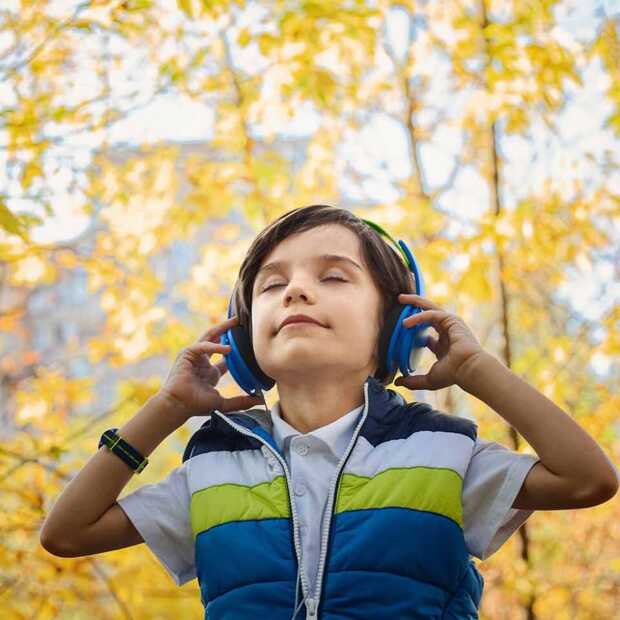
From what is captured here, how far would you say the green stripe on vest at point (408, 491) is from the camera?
1045mm

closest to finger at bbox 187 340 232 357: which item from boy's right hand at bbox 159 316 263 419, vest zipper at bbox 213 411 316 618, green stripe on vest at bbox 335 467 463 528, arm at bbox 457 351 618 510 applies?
boy's right hand at bbox 159 316 263 419

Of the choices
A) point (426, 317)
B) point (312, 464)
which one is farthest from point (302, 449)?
point (426, 317)

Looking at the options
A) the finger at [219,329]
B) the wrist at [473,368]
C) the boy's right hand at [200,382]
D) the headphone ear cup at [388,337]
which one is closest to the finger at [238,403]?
the boy's right hand at [200,382]

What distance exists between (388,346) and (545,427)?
274 millimetres

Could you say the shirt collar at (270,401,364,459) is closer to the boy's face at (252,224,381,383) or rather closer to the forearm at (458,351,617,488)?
the boy's face at (252,224,381,383)

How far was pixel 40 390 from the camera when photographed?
3.65m

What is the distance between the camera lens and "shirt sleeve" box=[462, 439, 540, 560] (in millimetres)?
1070

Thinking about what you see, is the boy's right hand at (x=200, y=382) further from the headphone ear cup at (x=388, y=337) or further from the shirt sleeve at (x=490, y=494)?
the shirt sleeve at (x=490, y=494)

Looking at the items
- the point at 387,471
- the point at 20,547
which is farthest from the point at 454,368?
the point at 20,547

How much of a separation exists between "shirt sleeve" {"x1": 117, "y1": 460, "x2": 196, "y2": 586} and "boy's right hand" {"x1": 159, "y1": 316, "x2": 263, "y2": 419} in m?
0.12

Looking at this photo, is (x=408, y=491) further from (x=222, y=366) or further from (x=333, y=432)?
(x=222, y=366)

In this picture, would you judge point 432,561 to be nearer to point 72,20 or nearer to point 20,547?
point 72,20

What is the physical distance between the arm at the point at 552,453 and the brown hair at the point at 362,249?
0.24 meters

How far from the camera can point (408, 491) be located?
1048mm
